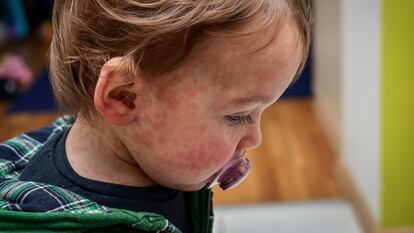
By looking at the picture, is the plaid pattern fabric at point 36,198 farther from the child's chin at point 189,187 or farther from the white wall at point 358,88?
the white wall at point 358,88

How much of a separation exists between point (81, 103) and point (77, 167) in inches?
2.5

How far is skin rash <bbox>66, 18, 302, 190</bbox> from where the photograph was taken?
550 millimetres

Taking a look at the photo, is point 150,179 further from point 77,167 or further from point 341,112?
point 341,112

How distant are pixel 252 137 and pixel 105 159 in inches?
5.9

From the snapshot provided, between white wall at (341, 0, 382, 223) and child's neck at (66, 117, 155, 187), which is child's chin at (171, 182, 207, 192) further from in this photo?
white wall at (341, 0, 382, 223)

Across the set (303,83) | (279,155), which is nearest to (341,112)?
(279,155)

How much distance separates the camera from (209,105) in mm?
572

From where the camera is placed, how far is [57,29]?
24.0 inches

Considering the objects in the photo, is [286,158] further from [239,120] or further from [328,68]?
[239,120]

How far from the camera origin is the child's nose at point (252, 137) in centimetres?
61

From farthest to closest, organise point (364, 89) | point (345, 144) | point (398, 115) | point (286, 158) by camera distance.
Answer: point (286, 158)
point (345, 144)
point (364, 89)
point (398, 115)

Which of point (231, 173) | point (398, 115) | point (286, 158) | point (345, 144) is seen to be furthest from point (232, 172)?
point (286, 158)

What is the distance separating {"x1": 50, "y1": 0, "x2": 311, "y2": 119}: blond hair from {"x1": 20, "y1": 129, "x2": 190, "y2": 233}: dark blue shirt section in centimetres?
8

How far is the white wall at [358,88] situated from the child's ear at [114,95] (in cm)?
134
